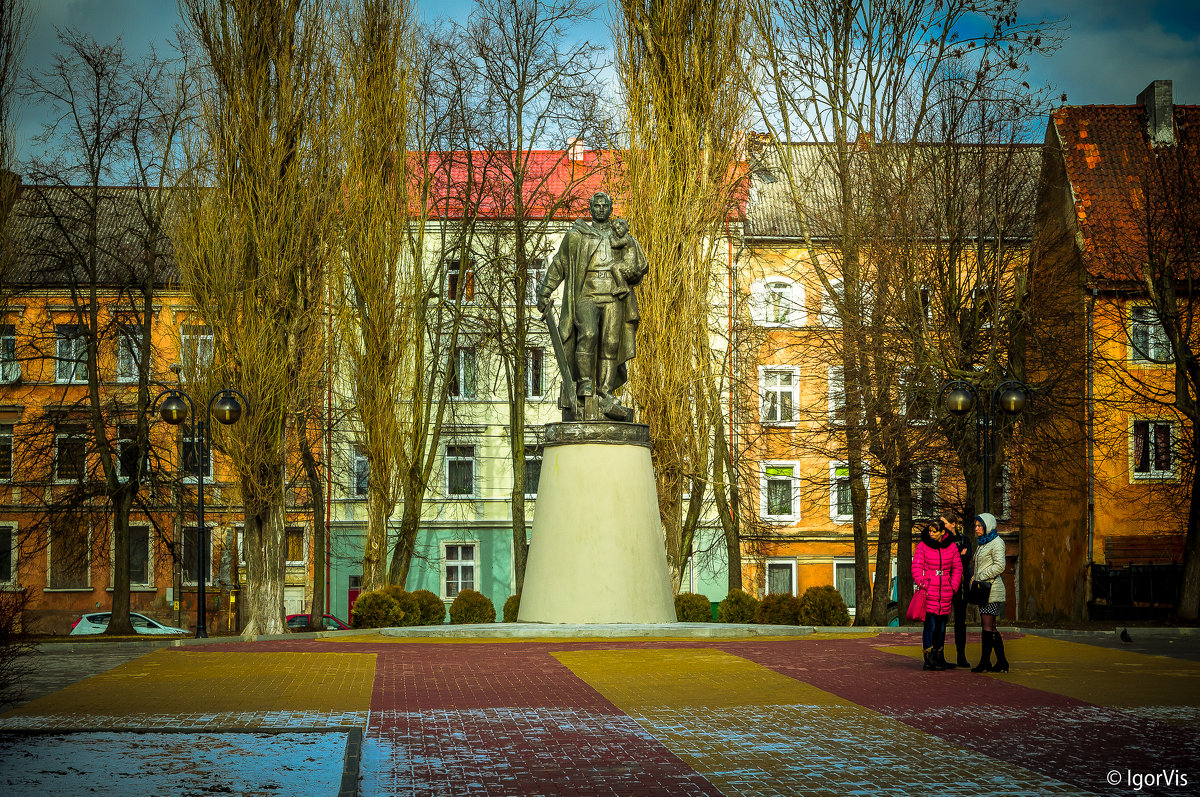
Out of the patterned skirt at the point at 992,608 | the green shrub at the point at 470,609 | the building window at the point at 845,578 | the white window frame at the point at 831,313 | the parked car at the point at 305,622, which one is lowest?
the parked car at the point at 305,622

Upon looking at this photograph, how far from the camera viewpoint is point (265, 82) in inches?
944

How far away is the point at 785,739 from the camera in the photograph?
841 cm

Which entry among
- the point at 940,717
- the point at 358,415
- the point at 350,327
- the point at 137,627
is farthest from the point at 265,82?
the point at 940,717

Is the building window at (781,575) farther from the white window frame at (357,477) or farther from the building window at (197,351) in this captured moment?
the building window at (197,351)

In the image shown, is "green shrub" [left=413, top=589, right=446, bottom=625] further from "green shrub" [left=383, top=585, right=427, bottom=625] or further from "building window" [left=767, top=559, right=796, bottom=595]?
"building window" [left=767, top=559, right=796, bottom=595]

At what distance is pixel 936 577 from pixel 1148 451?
21623 mm

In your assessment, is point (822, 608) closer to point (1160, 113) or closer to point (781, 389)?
point (781, 389)

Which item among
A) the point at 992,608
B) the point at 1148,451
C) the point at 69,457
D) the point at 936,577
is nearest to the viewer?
the point at 992,608

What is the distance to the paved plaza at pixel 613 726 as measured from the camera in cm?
689

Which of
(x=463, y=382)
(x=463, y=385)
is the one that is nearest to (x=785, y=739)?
(x=463, y=382)

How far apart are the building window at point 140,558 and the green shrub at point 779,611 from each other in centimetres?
2655

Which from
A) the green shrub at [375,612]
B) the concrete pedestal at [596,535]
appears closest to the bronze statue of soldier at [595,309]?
the concrete pedestal at [596,535]

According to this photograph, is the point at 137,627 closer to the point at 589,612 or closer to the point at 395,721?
the point at 589,612

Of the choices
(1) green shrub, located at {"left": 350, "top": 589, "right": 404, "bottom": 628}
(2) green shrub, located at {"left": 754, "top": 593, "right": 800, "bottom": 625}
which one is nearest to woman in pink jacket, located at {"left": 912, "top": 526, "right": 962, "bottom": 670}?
(2) green shrub, located at {"left": 754, "top": 593, "right": 800, "bottom": 625}
